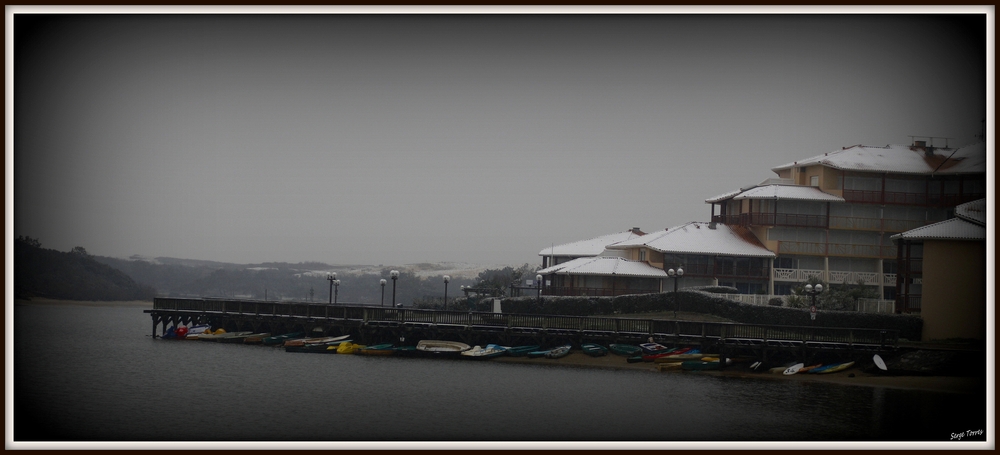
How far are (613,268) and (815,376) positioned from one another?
2630 cm

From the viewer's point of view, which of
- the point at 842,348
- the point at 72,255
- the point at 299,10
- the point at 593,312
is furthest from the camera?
the point at 72,255

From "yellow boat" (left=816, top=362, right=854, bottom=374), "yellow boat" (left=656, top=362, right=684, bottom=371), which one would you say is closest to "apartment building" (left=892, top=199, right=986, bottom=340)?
"yellow boat" (left=816, top=362, right=854, bottom=374)

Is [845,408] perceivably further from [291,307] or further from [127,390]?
[291,307]

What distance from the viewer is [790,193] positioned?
7144cm

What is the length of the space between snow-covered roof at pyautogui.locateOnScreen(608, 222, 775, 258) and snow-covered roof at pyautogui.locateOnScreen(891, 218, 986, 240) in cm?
1990

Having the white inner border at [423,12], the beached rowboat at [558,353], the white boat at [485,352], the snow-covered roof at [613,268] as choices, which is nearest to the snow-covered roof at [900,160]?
the snow-covered roof at [613,268]

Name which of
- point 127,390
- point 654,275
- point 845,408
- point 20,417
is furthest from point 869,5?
point 654,275

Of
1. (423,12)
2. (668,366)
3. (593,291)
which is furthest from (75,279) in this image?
(423,12)

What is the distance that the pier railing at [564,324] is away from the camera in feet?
159

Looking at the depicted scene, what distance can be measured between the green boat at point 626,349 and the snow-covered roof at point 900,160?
30.4 meters

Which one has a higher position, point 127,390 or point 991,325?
point 991,325

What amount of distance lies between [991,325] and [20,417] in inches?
1237

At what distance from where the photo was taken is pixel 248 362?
2005 inches

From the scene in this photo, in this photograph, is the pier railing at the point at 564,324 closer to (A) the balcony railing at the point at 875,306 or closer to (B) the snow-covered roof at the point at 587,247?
(A) the balcony railing at the point at 875,306
